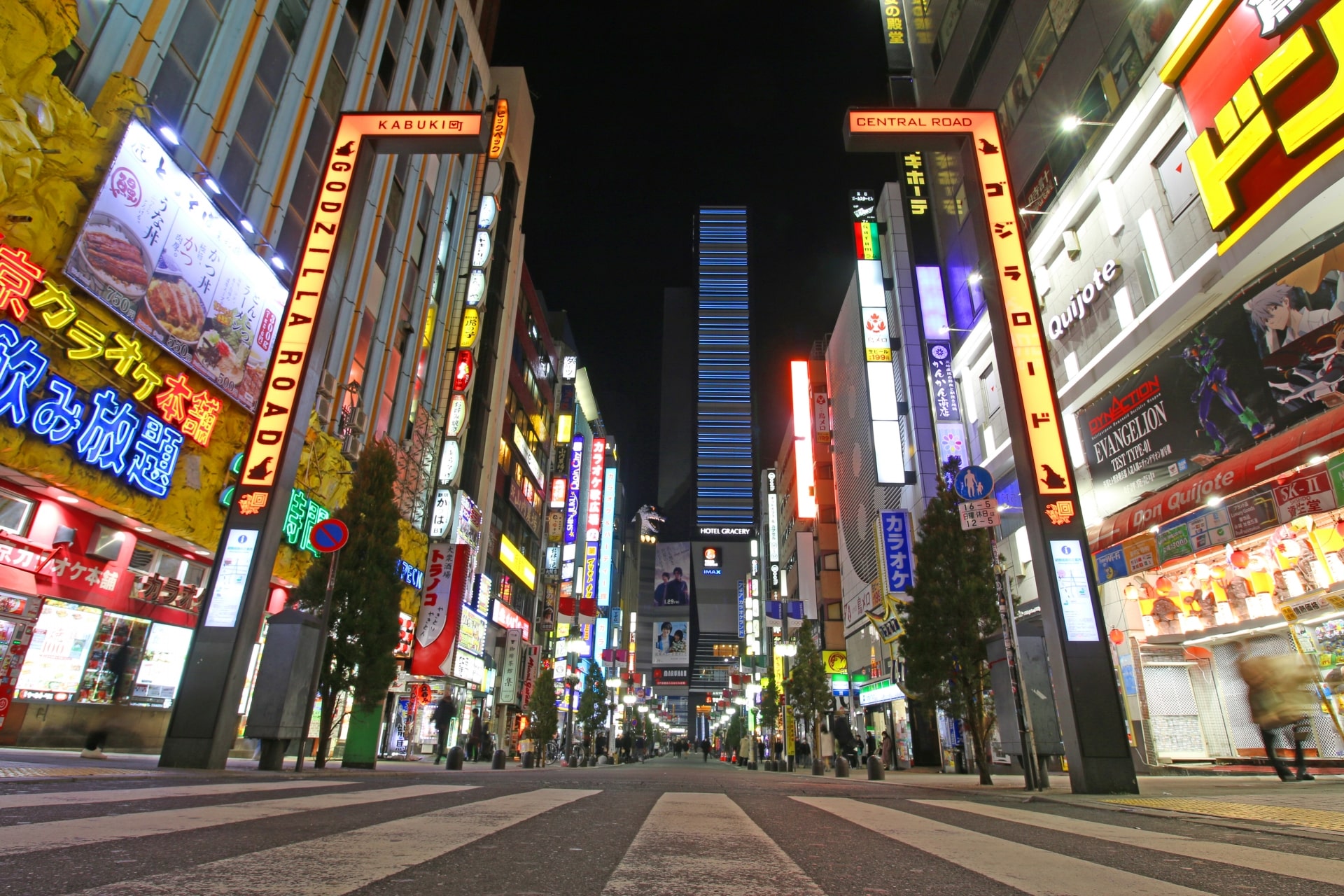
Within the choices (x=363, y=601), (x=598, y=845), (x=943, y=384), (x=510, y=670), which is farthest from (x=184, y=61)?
(x=510, y=670)

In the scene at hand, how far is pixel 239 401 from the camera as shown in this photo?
15.8 meters

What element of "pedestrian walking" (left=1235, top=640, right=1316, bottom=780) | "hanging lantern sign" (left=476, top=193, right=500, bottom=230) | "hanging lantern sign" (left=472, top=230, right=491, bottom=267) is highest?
"hanging lantern sign" (left=476, top=193, right=500, bottom=230)

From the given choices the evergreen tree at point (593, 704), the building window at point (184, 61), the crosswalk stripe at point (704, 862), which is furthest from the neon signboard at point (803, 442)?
the crosswalk stripe at point (704, 862)

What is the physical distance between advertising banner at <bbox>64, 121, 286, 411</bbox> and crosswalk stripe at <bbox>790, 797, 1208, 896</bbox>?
11.7 metres

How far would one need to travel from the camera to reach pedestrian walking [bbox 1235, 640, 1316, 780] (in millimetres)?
10758

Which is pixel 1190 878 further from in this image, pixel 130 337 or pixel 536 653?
pixel 536 653

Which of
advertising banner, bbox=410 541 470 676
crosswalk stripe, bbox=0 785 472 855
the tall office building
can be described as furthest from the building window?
the tall office building

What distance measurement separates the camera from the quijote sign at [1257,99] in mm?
10273

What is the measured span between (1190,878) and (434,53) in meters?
32.9

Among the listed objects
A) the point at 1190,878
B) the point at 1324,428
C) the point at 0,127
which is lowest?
the point at 1190,878

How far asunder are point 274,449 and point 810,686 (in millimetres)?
25178

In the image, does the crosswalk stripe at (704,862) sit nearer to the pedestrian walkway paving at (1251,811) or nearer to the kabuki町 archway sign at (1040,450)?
the pedestrian walkway paving at (1251,811)

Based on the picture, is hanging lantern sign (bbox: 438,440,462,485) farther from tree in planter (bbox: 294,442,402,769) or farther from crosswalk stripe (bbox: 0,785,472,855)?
crosswalk stripe (bbox: 0,785,472,855)

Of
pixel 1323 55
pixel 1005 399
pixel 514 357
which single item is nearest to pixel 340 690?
pixel 1005 399
